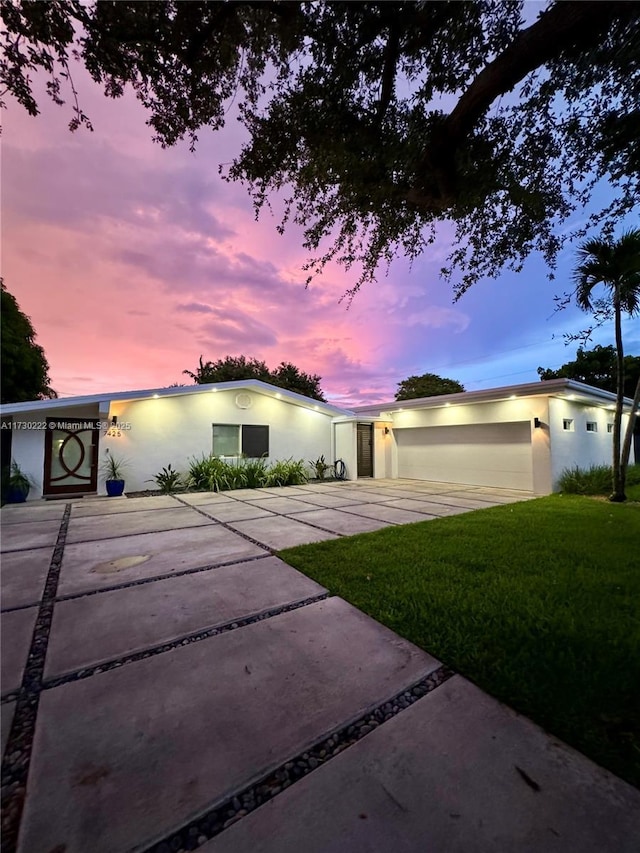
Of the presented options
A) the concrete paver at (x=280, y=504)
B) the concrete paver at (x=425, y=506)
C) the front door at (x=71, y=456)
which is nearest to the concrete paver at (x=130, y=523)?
the concrete paver at (x=280, y=504)

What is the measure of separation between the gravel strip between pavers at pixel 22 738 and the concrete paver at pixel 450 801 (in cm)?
68

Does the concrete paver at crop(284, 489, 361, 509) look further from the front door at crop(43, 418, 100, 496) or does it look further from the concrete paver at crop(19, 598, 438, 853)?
the front door at crop(43, 418, 100, 496)

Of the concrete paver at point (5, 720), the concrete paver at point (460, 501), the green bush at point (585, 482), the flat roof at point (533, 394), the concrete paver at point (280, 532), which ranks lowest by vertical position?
the concrete paver at point (460, 501)

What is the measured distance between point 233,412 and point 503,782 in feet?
34.2

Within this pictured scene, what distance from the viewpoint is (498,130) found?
3094 millimetres

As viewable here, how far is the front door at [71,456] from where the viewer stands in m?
8.64

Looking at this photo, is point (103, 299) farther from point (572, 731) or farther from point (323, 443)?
point (572, 731)

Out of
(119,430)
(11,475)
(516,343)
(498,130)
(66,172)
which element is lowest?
(11,475)

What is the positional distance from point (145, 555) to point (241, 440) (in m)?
7.22

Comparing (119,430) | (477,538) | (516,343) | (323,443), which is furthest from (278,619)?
(516,343)

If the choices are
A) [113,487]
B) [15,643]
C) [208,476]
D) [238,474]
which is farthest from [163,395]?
[15,643]

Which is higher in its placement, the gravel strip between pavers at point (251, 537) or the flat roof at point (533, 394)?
the flat roof at point (533, 394)

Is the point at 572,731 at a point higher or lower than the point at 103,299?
lower

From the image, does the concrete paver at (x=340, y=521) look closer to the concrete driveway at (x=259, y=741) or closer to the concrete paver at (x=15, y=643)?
the concrete driveway at (x=259, y=741)
